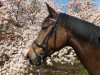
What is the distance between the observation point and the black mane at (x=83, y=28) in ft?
21.6

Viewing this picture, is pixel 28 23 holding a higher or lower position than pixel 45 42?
lower

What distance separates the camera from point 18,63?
570 inches

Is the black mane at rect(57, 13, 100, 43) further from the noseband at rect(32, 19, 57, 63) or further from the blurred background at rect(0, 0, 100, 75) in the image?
the blurred background at rect(0, 0, 100, 75)

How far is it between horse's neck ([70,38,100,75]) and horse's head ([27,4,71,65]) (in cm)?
24

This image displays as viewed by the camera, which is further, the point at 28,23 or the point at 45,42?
the point at 28,23

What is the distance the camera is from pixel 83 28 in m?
6.62

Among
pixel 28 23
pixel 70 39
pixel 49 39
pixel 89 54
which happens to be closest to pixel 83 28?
pixel 70 39

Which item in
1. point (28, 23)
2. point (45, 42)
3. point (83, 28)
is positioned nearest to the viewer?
point (83, 28)

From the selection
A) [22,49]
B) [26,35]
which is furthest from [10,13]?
[22,49]

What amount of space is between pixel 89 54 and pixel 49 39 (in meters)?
0.85

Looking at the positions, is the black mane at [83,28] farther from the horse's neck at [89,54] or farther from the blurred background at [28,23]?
the blurred background at [28,23]

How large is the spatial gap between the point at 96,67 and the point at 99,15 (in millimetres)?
13746

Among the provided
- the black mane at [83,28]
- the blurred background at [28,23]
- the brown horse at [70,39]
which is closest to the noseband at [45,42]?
the brown horse at [70,39]

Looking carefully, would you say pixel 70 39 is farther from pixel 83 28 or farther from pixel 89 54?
pixel 89 54
